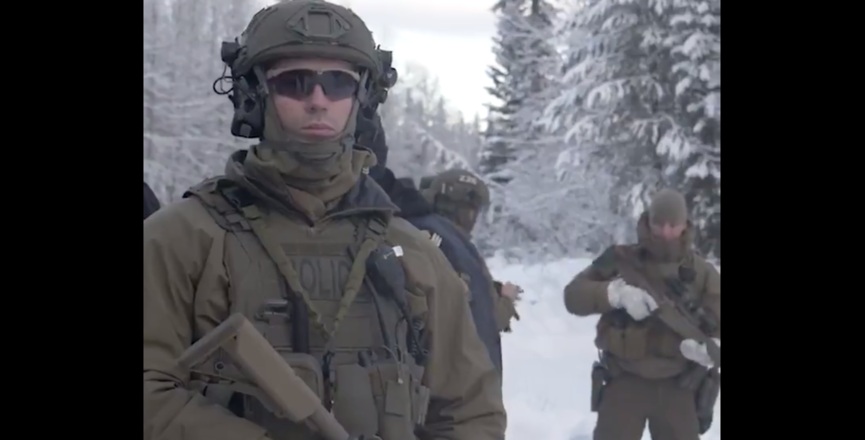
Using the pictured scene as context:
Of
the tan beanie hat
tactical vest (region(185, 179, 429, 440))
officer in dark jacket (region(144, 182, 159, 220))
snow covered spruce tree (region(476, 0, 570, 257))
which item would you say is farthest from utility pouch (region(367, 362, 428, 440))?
snow covered spruce tree (region(476, 0, 570, 257))

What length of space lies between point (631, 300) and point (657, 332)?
Result: 0.18 meters

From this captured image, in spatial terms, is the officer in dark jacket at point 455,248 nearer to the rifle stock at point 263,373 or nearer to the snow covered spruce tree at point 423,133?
the rifle stock at point 263,373

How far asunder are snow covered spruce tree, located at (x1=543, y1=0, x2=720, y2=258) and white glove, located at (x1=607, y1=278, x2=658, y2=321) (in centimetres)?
939

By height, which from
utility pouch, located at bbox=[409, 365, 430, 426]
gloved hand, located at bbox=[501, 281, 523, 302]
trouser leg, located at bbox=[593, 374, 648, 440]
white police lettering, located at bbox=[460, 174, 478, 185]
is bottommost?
trouser leg, located at bbox=[593, 374, 648, 440]

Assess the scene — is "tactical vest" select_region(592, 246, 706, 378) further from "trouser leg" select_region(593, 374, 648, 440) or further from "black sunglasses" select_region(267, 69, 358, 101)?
"black sunglasses" select_region(267, 69, 358, 101)

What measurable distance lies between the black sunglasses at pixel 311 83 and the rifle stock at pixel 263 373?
528 mm

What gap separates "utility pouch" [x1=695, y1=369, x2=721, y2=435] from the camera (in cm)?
390

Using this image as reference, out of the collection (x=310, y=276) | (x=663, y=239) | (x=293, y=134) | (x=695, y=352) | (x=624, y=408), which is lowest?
(x=624, y=408)

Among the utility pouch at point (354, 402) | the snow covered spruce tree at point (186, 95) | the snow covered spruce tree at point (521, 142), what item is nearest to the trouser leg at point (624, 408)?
the utility pouch at point (354, 402)

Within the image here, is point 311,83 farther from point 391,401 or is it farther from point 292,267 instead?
point 391,401

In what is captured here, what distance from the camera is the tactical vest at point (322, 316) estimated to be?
188 cm

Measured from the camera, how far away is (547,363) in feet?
32.8

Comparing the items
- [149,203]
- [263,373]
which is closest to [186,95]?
[149,203]
